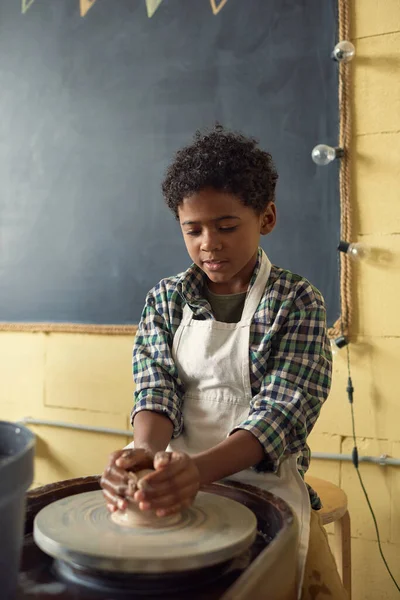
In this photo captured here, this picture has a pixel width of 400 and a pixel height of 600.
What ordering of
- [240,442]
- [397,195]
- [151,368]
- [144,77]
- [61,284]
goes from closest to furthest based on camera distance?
[240,442]
[151,368]
[397,195]
[144,77]
[61,284]

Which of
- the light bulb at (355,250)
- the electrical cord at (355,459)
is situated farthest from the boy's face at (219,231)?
the electrical cord at (355,459)

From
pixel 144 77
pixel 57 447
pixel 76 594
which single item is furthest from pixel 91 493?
pixel 144 77

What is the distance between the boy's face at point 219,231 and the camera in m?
1.11

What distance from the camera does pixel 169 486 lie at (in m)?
0.78

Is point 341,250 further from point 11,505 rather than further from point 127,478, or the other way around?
point 11,505

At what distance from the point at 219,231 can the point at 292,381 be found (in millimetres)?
314

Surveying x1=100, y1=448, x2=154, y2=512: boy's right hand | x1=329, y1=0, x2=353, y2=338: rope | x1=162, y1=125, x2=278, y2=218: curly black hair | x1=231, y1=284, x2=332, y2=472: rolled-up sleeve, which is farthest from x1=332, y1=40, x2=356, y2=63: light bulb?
x1=100, y1=448, x2=154, y2=512: boy's right hand

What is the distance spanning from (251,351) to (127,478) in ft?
1.36

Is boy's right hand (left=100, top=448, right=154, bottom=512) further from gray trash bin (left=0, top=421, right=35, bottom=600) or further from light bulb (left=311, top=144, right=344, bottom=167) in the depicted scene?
light bulb (left=311, top=144, right=344, bottom=167)

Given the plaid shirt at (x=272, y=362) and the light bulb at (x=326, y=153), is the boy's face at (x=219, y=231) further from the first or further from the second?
the light bulb at (x=326, y=153)

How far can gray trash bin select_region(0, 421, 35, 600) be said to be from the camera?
479 millimetres

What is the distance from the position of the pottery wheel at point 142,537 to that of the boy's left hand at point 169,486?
0.03 m

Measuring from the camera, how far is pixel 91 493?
0.87 m

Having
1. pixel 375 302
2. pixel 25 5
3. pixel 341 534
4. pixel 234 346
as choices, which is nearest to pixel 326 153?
pixel 375 302
